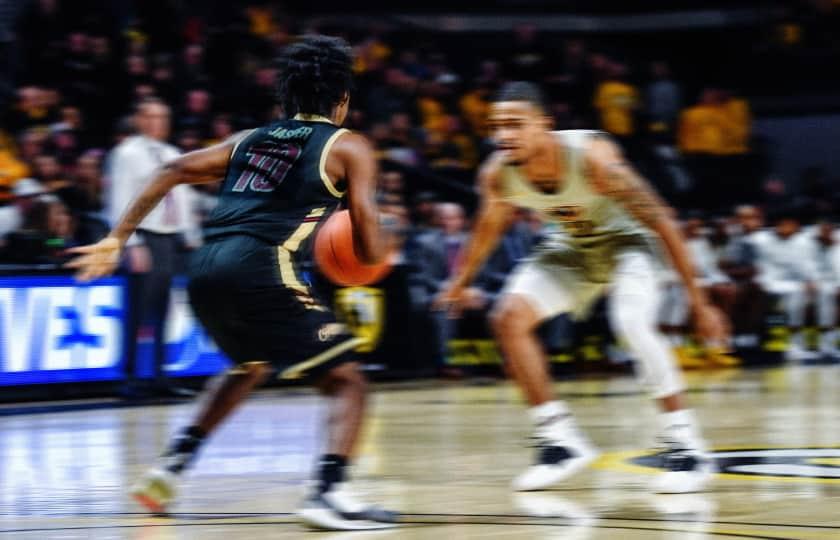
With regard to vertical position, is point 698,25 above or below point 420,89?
above

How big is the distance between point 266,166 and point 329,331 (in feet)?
2.00

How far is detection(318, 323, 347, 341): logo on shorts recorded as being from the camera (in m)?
5.09

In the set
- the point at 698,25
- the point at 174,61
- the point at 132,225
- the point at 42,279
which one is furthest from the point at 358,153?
the point at 698,25

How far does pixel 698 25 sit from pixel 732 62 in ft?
3.65

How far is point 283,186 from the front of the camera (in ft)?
16.7

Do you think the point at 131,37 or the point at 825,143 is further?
the point at 825,143

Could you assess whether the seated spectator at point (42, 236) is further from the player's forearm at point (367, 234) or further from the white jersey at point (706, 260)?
the white jersey at point (706, 260)

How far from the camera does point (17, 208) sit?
1079 centimetres

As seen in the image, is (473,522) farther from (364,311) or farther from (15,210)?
(364,311)

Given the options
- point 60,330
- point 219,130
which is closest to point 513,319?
point 60,330

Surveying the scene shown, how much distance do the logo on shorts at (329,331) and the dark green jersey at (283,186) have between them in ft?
0.95

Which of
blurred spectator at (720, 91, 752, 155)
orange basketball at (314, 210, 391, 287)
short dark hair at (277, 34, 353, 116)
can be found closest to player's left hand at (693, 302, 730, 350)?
orange basketball at (314, 210, 391, 287)

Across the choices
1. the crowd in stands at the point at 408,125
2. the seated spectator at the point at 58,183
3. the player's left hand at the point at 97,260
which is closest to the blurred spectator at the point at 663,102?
the crowd in stands at the point at 408,125

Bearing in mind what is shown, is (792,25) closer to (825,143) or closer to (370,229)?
(825,143)
